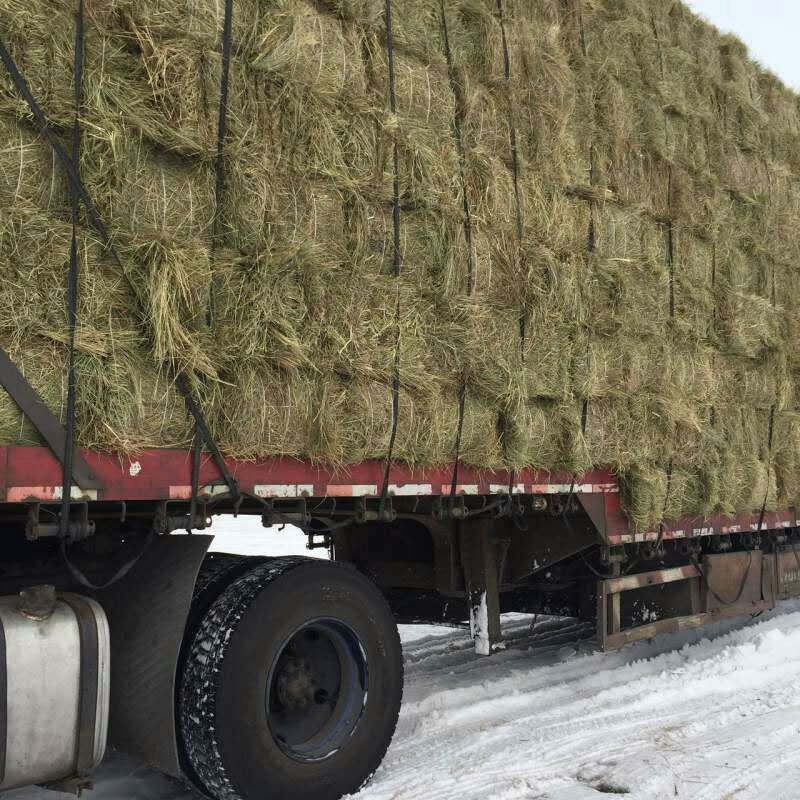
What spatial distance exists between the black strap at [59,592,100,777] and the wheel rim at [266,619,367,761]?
2.98 ft

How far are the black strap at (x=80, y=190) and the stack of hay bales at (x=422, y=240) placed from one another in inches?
1.4

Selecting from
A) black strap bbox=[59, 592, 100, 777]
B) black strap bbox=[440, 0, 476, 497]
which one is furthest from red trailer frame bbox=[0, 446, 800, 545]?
black strap bbox=[59, 592, 100, 777]

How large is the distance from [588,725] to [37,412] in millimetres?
4040

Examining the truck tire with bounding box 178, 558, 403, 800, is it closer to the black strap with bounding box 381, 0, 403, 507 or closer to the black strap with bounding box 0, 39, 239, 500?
the black strap with bounding box 381, 0, 403, 507

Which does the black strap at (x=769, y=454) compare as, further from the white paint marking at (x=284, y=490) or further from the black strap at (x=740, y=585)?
the white paint marking at (x=284, y=490)

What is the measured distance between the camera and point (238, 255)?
161 inches

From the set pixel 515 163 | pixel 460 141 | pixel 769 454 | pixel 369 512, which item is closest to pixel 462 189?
pixel 460 141

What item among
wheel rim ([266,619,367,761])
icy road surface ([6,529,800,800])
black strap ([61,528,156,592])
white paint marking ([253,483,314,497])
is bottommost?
icy road surface ([6,529,800,800])

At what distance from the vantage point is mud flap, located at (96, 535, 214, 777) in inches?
163

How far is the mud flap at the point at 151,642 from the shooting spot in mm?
4137

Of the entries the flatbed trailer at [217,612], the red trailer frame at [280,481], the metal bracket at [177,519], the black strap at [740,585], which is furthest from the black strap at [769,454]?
the metal bracket at [177,519]

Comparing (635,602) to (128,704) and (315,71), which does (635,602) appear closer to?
(128,704)

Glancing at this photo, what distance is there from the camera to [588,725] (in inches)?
228

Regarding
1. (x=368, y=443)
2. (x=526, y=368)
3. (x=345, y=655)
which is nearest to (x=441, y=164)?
(x=526, y=368)
